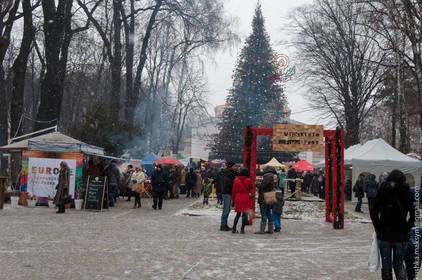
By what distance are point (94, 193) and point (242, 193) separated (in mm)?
7117

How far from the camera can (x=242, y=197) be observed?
14906 mm

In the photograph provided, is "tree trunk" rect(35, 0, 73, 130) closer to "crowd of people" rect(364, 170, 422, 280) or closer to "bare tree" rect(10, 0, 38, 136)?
"bare tree" rect(10, 0, 38, 136)

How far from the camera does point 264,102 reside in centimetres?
5803

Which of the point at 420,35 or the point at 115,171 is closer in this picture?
the point at 115,171

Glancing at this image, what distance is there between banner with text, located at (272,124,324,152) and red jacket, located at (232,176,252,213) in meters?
2.99

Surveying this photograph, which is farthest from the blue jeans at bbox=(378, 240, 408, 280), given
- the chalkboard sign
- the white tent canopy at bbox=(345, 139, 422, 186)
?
the white tent canopy at bbox=(345, 139, 422, 186)

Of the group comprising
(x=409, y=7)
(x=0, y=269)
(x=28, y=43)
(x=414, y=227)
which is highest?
(x=409, y=7)

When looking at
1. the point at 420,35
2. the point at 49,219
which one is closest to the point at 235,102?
the point at 420,35

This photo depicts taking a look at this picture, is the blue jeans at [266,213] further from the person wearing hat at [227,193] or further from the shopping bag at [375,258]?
the shopping bag at [375,258]

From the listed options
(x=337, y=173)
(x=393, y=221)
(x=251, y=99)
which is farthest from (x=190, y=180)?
(x=393, y=221)

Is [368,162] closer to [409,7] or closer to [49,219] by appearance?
[409,7]

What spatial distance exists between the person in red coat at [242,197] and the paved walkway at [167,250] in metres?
0.57

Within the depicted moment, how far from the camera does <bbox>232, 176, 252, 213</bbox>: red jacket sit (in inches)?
584

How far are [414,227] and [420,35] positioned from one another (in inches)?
824
